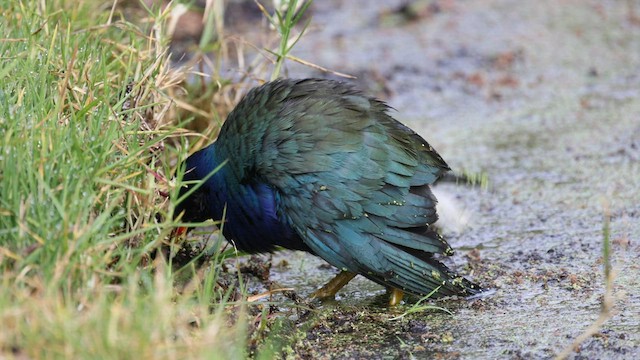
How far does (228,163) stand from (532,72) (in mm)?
3061

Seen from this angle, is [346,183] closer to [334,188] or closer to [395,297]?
[334,188]

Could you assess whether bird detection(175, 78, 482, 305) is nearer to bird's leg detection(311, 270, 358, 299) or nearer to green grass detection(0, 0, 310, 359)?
bird's leg detection(311, 270, 358, 299)

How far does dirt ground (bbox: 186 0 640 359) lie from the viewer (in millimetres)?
2984

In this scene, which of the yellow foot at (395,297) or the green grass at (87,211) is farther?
the yellow foot at (395,297)

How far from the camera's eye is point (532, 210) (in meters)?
4.10

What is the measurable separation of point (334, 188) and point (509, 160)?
1800 millimetres

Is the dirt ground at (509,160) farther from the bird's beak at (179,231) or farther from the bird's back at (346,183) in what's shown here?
the bird's beak at (179,231)

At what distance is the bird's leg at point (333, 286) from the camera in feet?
11.0

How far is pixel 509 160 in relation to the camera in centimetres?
468

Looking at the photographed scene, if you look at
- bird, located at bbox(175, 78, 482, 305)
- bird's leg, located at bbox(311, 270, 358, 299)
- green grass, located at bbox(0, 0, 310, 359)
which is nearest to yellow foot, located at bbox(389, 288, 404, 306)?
bird, located at bbox(175, 78, 482, 305)

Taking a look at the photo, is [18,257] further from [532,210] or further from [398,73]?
[398,73]

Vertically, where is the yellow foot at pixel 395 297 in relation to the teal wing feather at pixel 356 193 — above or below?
below

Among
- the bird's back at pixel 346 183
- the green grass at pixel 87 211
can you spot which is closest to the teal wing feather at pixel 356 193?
the bird's back at pixel 346 183

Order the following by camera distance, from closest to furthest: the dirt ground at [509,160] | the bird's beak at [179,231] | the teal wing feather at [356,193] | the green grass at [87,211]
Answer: the green grass at [87,211] < the dirt ground at [509,160] < the teal wing feather at [356,193] < the bird's beak at [179,231]
